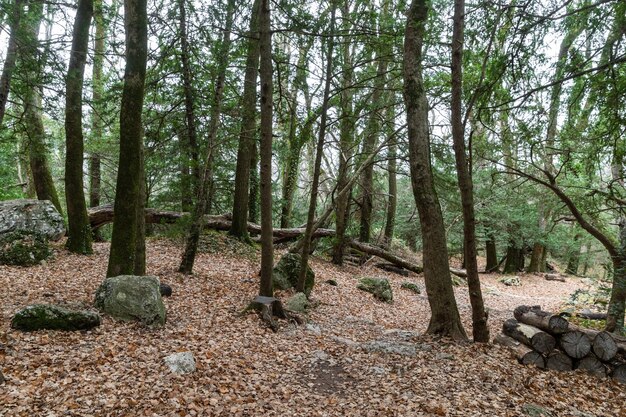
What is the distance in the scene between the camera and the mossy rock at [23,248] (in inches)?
330

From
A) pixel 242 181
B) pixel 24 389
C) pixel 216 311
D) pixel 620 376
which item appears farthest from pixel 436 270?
pixel 242 181

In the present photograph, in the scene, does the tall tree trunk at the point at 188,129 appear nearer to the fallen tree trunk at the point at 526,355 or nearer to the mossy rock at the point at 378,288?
the mossy rock at the point at 378,288

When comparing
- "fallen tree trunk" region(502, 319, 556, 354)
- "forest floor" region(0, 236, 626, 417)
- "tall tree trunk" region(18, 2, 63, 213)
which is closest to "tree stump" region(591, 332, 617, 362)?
"forest floor" region(0, 236, 626, 417)


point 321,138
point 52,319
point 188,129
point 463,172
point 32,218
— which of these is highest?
point 188,129

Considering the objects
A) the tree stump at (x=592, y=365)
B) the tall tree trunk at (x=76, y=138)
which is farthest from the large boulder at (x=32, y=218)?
the tree stump at (x=592, y=365)

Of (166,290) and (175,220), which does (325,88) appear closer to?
(166,290)

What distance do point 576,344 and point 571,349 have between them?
0.11m

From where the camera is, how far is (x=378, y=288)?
37.7 feet

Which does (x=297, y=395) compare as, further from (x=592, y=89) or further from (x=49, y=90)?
(x=49, y=90)

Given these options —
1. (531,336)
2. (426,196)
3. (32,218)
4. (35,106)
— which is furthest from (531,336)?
(32,218)

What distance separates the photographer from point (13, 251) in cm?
848

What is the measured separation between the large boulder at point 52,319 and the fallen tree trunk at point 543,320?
267 inches

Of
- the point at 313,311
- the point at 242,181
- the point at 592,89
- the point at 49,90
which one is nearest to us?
the point at 592,89

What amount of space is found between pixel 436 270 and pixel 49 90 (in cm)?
772
